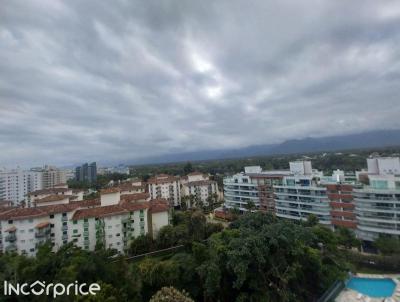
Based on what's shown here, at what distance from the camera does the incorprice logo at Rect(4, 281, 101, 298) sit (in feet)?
44.0

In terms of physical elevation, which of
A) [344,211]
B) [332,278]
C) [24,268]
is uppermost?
[24,268]

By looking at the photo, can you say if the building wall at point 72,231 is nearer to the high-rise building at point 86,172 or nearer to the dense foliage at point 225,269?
the dense foliage at point 225,269

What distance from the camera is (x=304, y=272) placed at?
850 inches

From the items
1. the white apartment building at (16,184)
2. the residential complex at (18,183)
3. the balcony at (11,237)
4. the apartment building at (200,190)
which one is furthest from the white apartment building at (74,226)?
the white apartment building at (16,184)

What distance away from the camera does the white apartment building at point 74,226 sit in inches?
1177

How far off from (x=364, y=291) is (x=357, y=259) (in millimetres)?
5609

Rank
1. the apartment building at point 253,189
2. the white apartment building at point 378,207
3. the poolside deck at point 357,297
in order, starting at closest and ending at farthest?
the poolside deck at point 357,297
the white apartment building at point 378,207
the apartment building at point 253,189

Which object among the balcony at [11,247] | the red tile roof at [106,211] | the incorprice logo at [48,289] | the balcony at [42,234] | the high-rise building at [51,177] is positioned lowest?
the balcony at [11,247]

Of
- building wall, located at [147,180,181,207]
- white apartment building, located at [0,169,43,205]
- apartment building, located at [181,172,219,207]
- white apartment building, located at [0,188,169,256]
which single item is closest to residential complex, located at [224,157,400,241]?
apartment building, located at [181,172,219,207]

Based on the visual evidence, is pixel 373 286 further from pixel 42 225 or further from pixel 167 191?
pixel 167 191

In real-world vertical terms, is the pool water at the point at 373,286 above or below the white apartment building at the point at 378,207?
below

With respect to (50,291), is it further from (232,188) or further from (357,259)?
(232,188)

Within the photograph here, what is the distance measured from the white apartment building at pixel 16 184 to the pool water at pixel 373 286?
9883 cm

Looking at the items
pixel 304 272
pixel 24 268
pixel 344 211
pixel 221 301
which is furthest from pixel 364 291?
pixel 24 268
